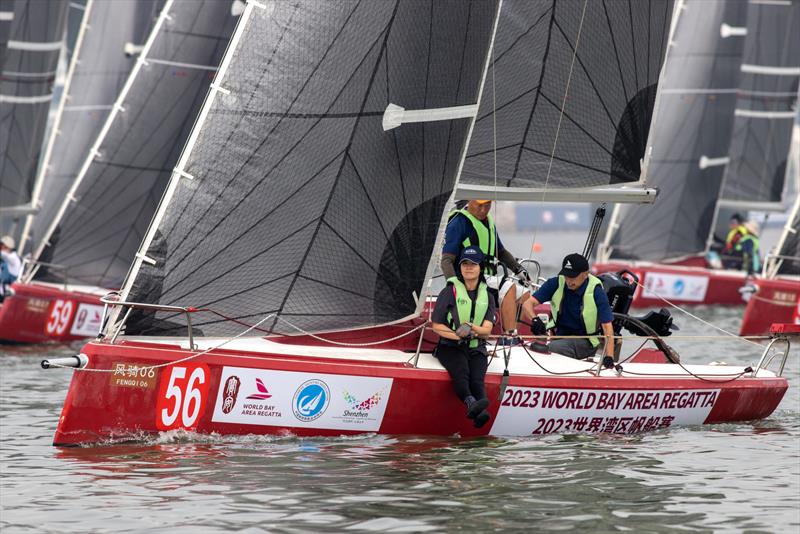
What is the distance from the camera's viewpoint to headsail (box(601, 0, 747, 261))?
98.1 feet

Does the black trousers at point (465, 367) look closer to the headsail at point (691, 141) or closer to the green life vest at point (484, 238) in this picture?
the green life vest at point (484, 238)

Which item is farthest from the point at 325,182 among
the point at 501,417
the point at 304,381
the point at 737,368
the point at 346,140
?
the point at 737,368

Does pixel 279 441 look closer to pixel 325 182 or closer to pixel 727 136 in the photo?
pixel 325 182

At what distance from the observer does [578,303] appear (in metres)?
12.4

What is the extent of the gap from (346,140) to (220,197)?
1.16 meters

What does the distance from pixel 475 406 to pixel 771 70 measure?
22.3 meters

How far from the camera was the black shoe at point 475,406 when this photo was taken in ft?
35.7

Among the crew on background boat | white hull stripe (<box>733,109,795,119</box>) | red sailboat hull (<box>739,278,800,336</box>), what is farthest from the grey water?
white hull stripe (<box>733,109,795,119</box>)

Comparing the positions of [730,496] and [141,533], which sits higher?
[730,496]

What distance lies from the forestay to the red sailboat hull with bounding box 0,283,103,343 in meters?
9.32

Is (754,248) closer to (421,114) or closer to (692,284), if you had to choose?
(692,284)

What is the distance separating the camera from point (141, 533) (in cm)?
811

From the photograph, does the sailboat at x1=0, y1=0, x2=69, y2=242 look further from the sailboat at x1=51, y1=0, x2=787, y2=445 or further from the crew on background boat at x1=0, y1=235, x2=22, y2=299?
the sailboat at x1=51, y1=0, x2=787, y2=445

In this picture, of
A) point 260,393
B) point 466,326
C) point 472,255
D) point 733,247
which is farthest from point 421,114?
point 733,247
